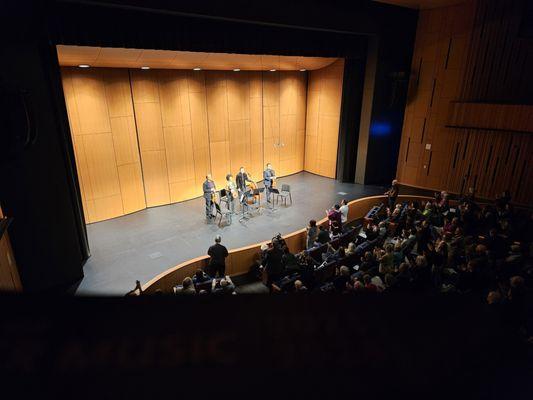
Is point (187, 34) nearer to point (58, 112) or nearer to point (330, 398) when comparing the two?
Result: point (58, 112)

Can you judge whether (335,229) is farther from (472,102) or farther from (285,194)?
(472,102)

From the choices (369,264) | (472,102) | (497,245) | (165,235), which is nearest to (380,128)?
(472,102)

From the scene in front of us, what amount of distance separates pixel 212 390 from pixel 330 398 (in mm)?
309

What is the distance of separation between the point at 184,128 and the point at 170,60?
2196mm

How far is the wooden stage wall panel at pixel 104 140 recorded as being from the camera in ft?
26.6

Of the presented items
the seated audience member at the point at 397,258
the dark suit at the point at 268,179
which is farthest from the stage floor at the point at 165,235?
the seated audience member at the point at 397,258

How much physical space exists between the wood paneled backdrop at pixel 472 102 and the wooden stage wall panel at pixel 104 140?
8.50m

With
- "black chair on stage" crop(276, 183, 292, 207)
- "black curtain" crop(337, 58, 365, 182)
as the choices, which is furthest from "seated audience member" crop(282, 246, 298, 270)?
"black curtain" crop(337, 58, 365, 182)

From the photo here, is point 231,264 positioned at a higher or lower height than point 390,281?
lower

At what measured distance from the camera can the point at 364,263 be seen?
555cm

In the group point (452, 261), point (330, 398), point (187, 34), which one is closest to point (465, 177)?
point (452, 261)

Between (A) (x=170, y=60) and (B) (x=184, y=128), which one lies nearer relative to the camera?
(A) (x=170, y=60)

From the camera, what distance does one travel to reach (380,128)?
1139cm

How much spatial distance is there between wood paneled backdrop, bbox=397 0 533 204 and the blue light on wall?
61 cm
